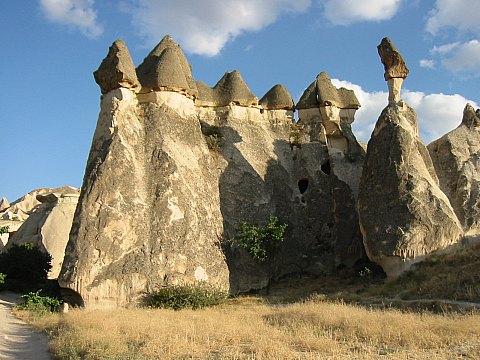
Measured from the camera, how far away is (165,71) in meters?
17.0

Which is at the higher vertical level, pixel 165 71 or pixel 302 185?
pixel 165 71

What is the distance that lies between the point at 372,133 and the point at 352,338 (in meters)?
10.2

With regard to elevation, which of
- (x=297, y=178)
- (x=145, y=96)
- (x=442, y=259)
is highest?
(x=145, y=96)

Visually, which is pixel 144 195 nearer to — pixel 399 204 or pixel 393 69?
pixel 399 204

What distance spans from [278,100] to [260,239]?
24.7ft

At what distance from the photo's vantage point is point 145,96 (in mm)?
16906

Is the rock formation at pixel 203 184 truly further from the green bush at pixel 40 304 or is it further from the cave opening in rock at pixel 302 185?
the green bush at pixel 40 304

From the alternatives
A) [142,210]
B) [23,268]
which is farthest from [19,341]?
[23,268]

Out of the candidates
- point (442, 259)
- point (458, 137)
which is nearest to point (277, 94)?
point (458, 137)

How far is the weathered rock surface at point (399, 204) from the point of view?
14391 millimetres

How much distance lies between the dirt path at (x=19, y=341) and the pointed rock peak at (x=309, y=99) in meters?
13.9

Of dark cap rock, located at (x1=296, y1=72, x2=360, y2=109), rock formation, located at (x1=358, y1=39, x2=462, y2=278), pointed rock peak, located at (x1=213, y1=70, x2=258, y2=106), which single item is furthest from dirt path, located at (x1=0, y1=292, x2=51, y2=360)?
dark cap rock, located at (x1=296, y1=72, x2=360, y2=109)

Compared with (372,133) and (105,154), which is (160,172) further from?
(372,133)

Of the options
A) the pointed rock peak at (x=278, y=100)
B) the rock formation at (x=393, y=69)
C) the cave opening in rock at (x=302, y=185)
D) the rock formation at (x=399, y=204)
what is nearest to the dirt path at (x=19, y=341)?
the rock formation at (x=399, y=204)
